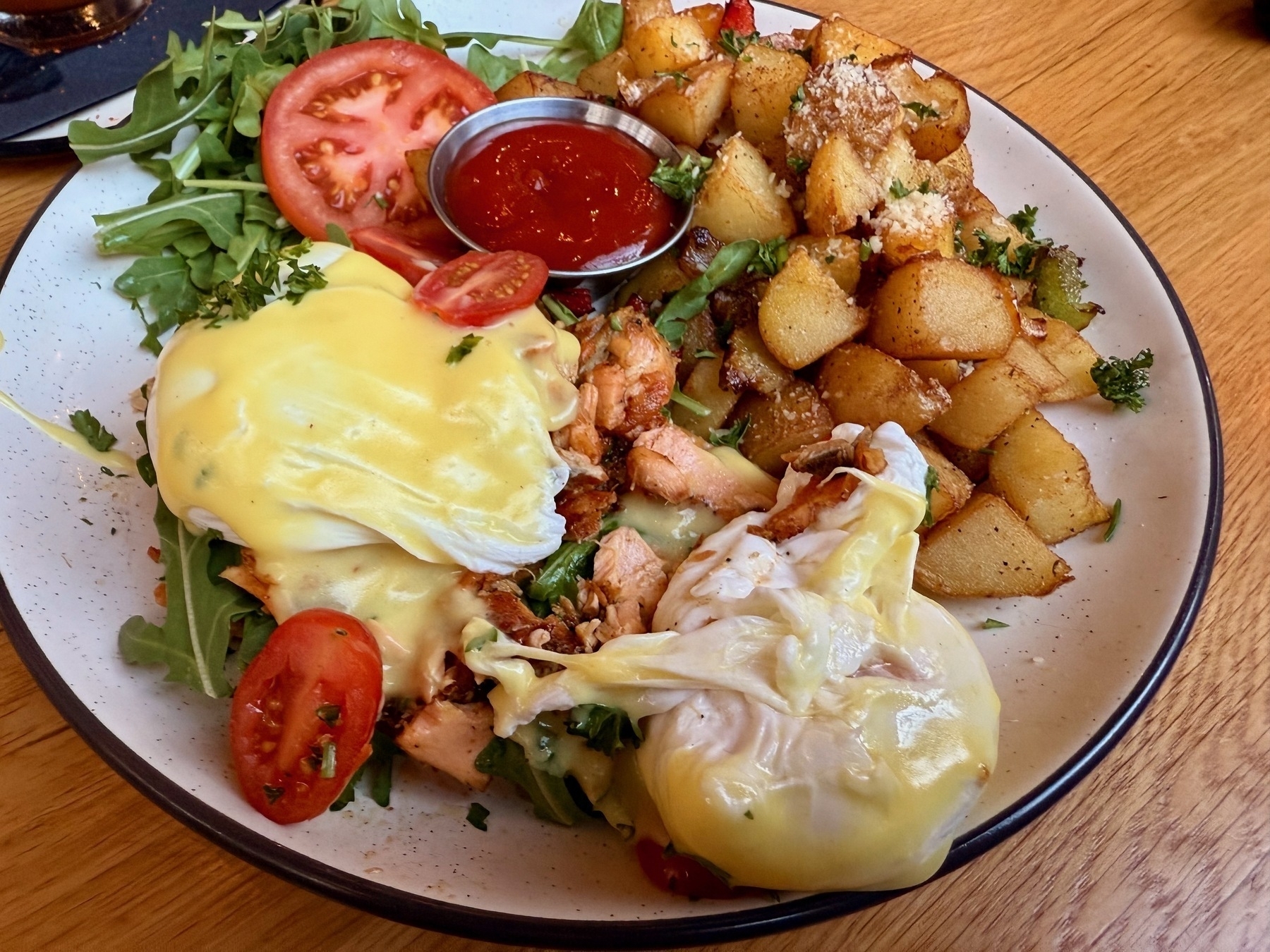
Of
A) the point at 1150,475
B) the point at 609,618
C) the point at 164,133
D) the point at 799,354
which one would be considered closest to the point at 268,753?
the point at 609,618

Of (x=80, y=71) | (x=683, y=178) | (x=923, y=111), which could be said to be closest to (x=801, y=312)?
(x=683, y=178)

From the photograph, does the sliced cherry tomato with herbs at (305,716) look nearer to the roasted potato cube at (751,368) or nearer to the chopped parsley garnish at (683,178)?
the roasted potato cube at (751,368)

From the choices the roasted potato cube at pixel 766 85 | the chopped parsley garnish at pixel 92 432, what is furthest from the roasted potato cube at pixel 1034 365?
the chopped parsley garnish at pixel 92 432

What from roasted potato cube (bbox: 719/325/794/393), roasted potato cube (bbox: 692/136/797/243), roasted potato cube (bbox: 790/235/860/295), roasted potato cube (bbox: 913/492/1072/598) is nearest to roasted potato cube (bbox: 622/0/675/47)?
roasted potato cube (bbox: 692/136/797/243)

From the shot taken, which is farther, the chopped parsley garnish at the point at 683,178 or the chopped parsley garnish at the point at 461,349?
the chopped parsley garnish at the point at 683,178

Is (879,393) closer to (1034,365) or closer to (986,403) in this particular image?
(986,403)

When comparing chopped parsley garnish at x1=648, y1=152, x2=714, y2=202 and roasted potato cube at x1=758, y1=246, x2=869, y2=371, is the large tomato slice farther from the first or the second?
roasted potato cube at x1=758, y1=246, x2=869, y2=371

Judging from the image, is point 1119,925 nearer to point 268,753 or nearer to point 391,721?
point 391,721
